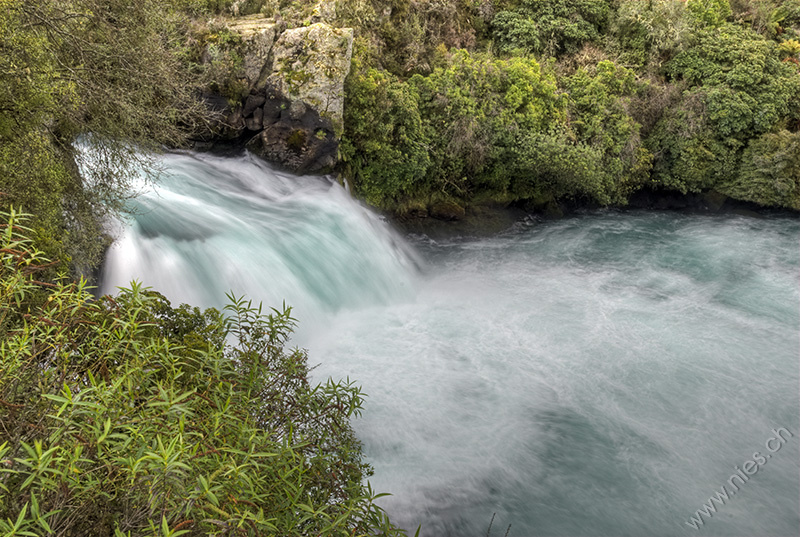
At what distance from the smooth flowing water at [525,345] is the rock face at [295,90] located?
83 centimetres

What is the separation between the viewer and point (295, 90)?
11500 millimetres

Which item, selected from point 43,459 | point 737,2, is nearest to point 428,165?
point 43,459

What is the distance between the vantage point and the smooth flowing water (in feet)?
21.9

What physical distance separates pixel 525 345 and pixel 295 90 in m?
7.40

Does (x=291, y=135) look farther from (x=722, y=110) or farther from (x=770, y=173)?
(x=770, y=173)

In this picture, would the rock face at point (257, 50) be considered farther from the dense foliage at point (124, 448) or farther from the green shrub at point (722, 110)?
the green shrub at point (722, 110)

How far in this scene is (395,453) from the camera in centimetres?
704

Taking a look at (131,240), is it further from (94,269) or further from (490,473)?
(490,473)

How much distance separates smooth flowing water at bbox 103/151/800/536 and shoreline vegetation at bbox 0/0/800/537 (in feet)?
3.70

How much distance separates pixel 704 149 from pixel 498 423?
40.9ft

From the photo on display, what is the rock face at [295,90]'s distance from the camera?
11.5 m

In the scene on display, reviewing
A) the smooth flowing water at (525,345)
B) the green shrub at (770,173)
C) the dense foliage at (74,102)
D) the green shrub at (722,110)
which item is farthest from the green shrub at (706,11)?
the dense foliage at (74,102)

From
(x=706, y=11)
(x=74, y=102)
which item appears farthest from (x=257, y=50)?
(x=706, y=11)

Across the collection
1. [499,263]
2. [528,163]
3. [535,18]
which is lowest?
[499,263]
